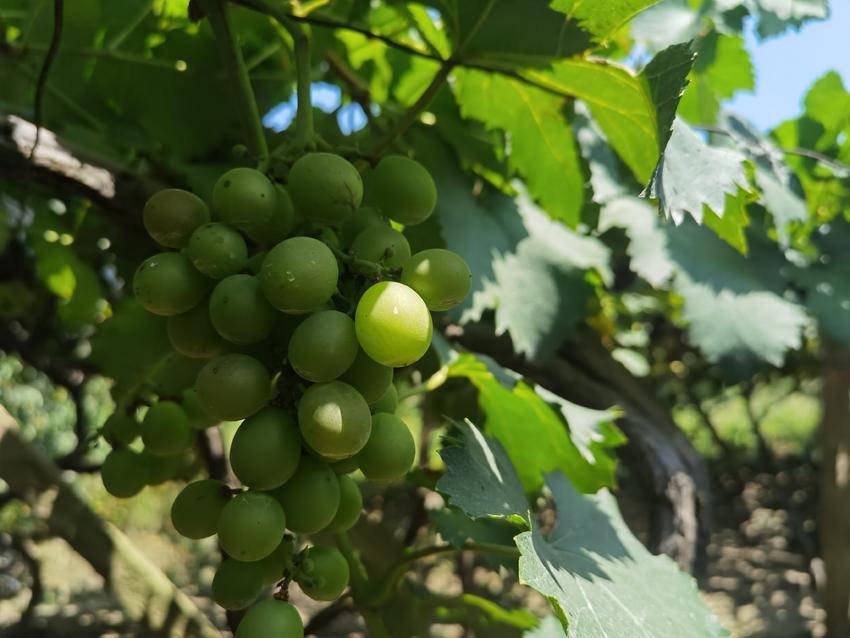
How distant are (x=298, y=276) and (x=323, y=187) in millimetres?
97

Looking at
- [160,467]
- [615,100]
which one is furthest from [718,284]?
[160,467]

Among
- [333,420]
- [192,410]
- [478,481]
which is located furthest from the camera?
[192,410]

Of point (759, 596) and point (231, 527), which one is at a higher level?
point (231, 527)

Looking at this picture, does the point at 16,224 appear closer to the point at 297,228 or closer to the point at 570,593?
the point at 297,228

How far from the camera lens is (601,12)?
0.68m

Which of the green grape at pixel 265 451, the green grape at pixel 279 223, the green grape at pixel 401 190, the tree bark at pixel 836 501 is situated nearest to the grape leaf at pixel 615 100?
the green grape at pixel 401 190

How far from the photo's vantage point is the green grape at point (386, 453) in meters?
0.53

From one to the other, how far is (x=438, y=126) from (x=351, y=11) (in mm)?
177

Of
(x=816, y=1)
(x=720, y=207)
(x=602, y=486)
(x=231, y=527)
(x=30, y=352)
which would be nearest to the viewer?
(x=231, y=527)

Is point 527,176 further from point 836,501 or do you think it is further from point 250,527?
point 836,501

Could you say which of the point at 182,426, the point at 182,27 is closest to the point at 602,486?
the point at 182,426

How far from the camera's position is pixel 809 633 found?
8.69 ft

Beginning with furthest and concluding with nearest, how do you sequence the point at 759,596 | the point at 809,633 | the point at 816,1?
the point at 759,596
the point at 809,633
the point at 816,1

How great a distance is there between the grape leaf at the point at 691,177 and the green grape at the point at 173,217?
0.34 meters
